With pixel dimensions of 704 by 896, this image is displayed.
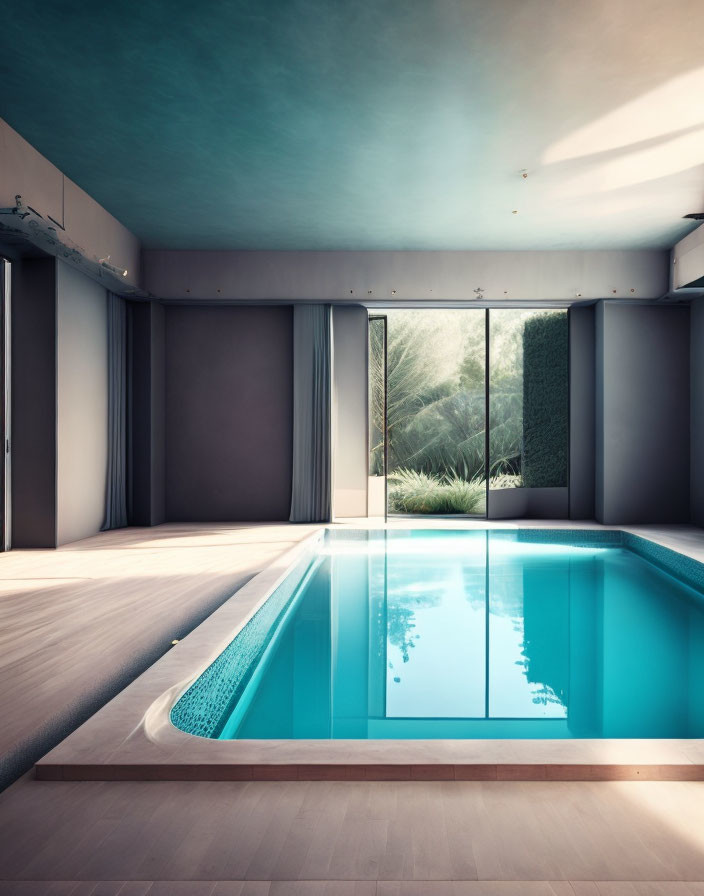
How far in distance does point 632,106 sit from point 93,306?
5.18 metres

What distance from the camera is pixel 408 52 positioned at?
374 cm

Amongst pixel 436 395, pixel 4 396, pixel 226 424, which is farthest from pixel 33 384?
pixel 436 395

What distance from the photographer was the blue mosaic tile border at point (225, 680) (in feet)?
7.96

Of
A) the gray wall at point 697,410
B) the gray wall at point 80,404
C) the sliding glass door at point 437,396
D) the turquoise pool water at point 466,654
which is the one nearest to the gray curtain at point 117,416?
the gray wall at point 80,404

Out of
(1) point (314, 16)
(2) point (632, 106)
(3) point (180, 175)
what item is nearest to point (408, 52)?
(1) point (314, 16)

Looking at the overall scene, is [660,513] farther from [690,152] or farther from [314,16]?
[314,16]

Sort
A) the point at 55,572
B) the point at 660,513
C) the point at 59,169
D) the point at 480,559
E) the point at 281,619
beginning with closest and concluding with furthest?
the point at 281,619 < the point at 55,572 < the point at 59,169 < the point at 480,559 < the point at 660,513

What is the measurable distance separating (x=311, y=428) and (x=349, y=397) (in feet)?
2.06

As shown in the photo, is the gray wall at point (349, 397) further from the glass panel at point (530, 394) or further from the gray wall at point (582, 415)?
the gray wall at point (582, 415)

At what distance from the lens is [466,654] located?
11.9 ft

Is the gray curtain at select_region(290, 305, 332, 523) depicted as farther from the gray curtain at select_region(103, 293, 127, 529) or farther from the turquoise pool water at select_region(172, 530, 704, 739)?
the gray curtain at select_region(103, 293, 127, 529)

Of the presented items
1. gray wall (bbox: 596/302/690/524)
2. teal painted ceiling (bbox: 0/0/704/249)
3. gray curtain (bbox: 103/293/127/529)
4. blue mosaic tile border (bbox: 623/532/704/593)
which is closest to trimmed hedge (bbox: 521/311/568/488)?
gray wall (bbox: 596/302/690/524)

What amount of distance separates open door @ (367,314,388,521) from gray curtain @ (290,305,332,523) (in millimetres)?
602

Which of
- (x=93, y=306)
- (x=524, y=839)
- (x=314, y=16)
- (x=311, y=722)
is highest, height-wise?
(x=314, y=16)
